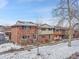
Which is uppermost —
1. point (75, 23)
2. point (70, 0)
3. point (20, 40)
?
point (70, 0)

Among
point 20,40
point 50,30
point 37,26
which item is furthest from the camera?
point 50,30

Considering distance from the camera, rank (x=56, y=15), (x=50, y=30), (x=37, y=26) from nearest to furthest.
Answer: (x=56, y=15) < (x=37, y=26) < (x=50, y=30)

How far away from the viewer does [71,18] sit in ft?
108

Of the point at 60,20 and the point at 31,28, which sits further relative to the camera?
the point at 31,28

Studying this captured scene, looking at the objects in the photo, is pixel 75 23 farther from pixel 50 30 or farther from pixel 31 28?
pixel 50 30

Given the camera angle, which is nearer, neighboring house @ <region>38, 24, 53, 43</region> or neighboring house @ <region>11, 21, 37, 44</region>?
neighboring house @ <region>11, 21, 37, 44</region>

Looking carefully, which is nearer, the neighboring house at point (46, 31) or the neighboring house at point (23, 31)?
the neighboring house at point (23, 31)

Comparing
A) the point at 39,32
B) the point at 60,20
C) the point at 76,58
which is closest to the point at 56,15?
the point at 60,20

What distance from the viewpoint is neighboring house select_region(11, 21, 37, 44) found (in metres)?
50.0

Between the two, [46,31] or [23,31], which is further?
[46,31]

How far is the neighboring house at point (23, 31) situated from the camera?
50034 mm

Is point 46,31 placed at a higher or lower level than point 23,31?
lower

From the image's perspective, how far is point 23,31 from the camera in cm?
5072

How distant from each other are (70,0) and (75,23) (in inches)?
144
